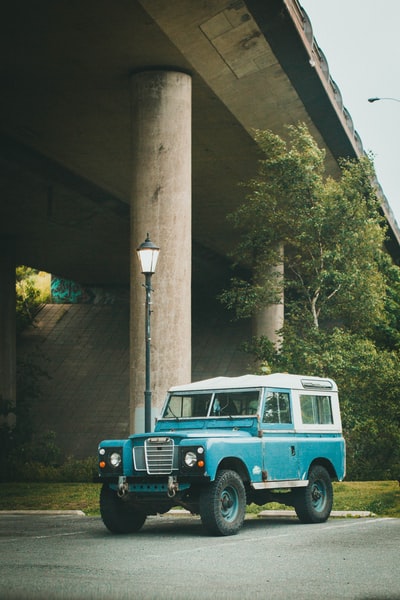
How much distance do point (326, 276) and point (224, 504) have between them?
10.2 meters

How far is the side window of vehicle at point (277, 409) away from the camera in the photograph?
1505 cm

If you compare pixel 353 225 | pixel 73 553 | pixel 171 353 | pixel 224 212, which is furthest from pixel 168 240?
pixel 224 212

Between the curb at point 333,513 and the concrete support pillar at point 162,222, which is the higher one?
the concrete support pillar at point 162,222

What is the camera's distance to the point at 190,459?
13430mm

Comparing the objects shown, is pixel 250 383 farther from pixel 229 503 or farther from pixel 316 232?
pixel 316 232

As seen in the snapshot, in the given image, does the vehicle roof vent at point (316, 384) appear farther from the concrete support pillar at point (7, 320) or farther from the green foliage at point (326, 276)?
the concrete support pillar at point (7, 320)

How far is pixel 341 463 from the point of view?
16656mm

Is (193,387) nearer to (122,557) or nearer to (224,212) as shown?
(122,557)

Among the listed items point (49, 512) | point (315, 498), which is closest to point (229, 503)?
point (315, 498)

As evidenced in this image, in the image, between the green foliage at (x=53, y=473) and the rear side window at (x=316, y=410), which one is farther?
the green foliage at (x=53, y=473)

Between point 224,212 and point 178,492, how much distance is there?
28.1m

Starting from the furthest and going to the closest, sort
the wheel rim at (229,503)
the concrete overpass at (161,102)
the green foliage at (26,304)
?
the green foliage at (26,304) < the concrete overpass at (161,102) < the wheel rim at (229,503)

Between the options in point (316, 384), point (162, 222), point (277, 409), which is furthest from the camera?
point (162, 222)

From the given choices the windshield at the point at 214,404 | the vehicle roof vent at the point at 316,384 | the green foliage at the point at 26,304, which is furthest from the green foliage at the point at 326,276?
the green foliage at the point at 26,304
